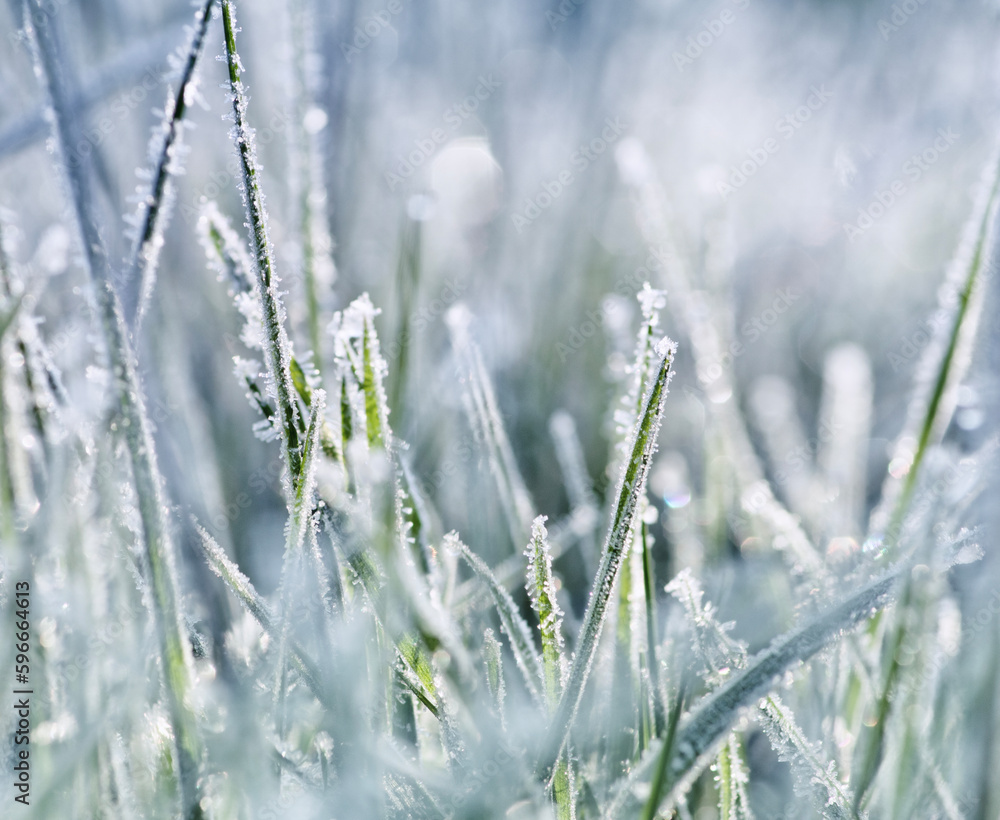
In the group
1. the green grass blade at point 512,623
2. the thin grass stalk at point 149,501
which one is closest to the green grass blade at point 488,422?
the green grass blade at point 512,623

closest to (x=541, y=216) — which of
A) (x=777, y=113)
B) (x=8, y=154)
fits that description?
(x=777, y=113)

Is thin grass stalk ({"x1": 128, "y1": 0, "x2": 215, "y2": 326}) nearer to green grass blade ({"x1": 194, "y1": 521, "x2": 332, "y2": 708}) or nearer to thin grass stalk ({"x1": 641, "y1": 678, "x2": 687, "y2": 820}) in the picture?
green grass blade ({"x1": 194, "y1": 521, "x2": 332, "y2": 708})

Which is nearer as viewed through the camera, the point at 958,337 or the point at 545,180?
the point at 958,337

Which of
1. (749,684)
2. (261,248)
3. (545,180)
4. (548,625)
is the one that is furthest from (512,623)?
(545,180)

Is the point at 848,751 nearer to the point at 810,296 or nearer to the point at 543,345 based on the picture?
the point at 543,345

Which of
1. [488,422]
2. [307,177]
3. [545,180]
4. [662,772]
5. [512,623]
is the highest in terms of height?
[545,180]

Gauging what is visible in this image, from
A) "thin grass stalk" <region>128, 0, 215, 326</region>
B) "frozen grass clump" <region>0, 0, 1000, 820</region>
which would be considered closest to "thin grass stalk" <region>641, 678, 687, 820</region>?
"frozen grass clump" <region>0, 0, 1000, 820</region>

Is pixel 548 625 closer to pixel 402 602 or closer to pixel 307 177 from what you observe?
pixel 402 602
